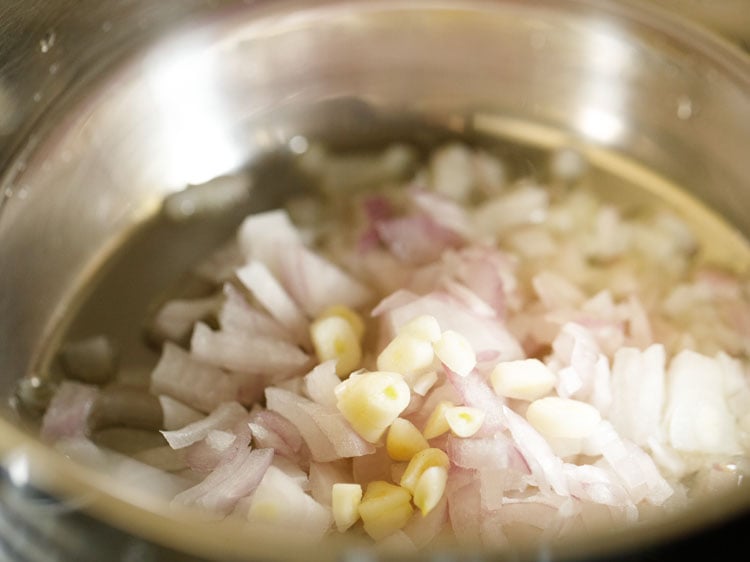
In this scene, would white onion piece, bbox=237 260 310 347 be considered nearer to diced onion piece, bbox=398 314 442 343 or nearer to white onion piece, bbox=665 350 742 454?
diced onion piece, bbox=398 314 442 343

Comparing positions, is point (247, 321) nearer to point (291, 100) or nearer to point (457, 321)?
point (457, 321)

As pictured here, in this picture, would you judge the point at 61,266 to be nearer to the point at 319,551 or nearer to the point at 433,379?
the point at 433,379

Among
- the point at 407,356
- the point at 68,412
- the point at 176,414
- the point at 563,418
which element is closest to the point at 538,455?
the point at 563,418

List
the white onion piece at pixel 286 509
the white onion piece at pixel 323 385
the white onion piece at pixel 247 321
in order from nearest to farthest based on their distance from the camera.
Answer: the white onion piece at pixel 286 509 → the white onion piece at pixel 323 385 → the white onion piece at pixel 247 321

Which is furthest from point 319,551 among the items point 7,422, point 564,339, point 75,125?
point 75,125

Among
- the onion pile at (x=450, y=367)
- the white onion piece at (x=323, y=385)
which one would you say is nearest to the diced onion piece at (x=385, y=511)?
the onion pile at (x=450, y=367)

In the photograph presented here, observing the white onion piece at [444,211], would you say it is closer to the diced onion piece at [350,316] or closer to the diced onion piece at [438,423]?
the diced onion piece at [350,316]

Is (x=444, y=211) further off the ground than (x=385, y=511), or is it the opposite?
(x=444, y=211)
